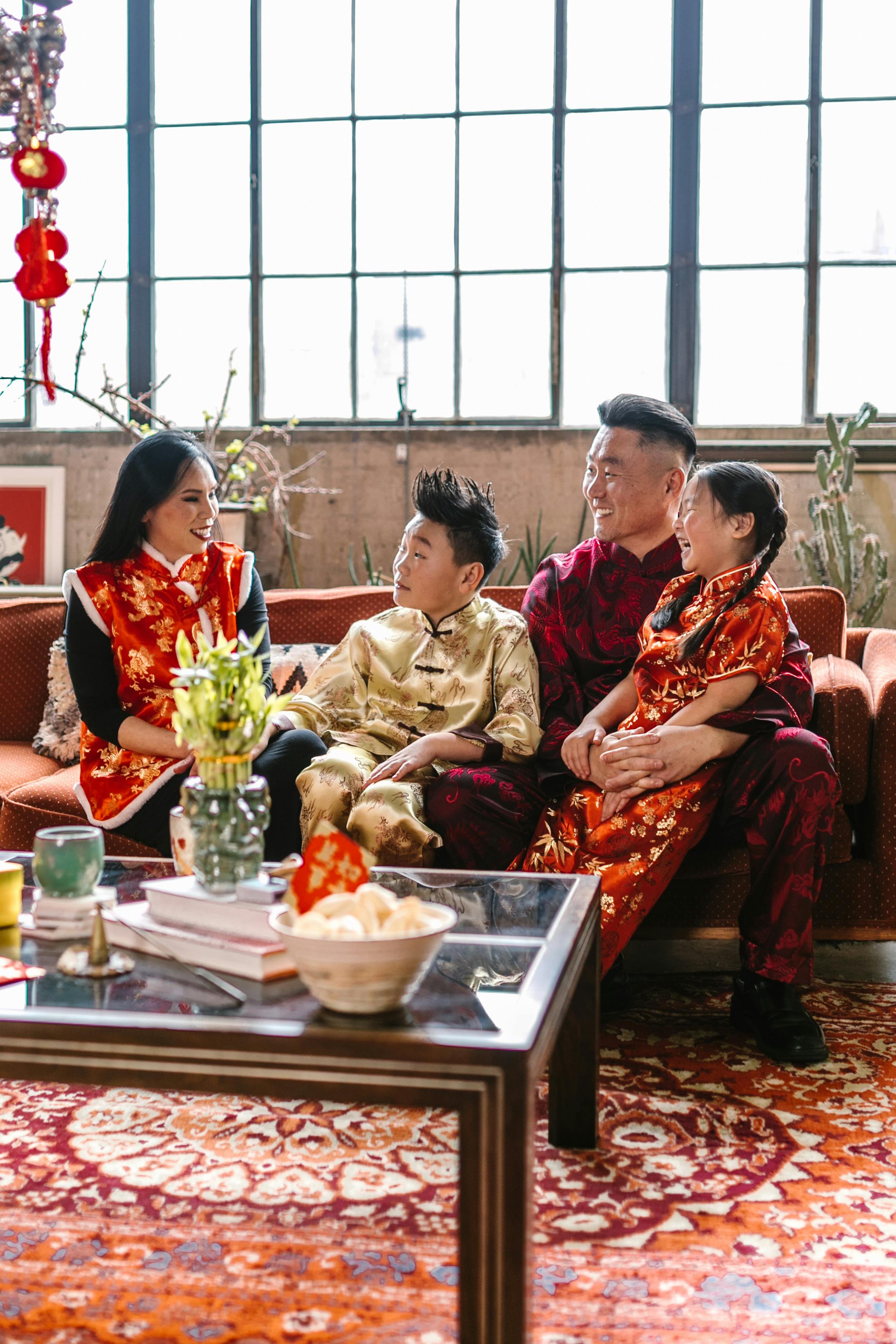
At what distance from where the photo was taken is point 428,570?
242 centimetres

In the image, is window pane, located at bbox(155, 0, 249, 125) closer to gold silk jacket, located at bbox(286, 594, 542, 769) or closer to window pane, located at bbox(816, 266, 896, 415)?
window pane, located at bbox(816, 266, 896, 415)

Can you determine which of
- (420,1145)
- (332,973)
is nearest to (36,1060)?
(332,973)

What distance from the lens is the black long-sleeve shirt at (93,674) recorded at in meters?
2.42

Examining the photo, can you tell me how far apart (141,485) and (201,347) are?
2.55 m

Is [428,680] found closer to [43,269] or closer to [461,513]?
[461,513]

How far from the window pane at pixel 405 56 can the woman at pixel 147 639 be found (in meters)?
2.65

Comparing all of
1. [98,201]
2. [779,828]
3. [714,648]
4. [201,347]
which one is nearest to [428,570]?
[714,648]

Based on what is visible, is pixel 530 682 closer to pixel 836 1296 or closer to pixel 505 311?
pixel 836 1296

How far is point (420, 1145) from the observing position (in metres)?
1.75

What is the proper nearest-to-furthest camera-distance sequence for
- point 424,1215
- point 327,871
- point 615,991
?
point 327,871, point 424,1215, point 615,991

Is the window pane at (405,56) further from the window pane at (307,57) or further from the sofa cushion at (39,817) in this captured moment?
the sofa cushion at (39,817)

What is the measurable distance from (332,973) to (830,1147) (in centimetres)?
95

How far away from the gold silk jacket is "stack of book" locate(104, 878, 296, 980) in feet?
3.19

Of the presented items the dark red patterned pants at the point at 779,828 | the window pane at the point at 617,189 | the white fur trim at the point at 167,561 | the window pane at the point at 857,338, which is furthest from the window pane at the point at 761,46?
the dark red patterned pants at the point at 779,828
